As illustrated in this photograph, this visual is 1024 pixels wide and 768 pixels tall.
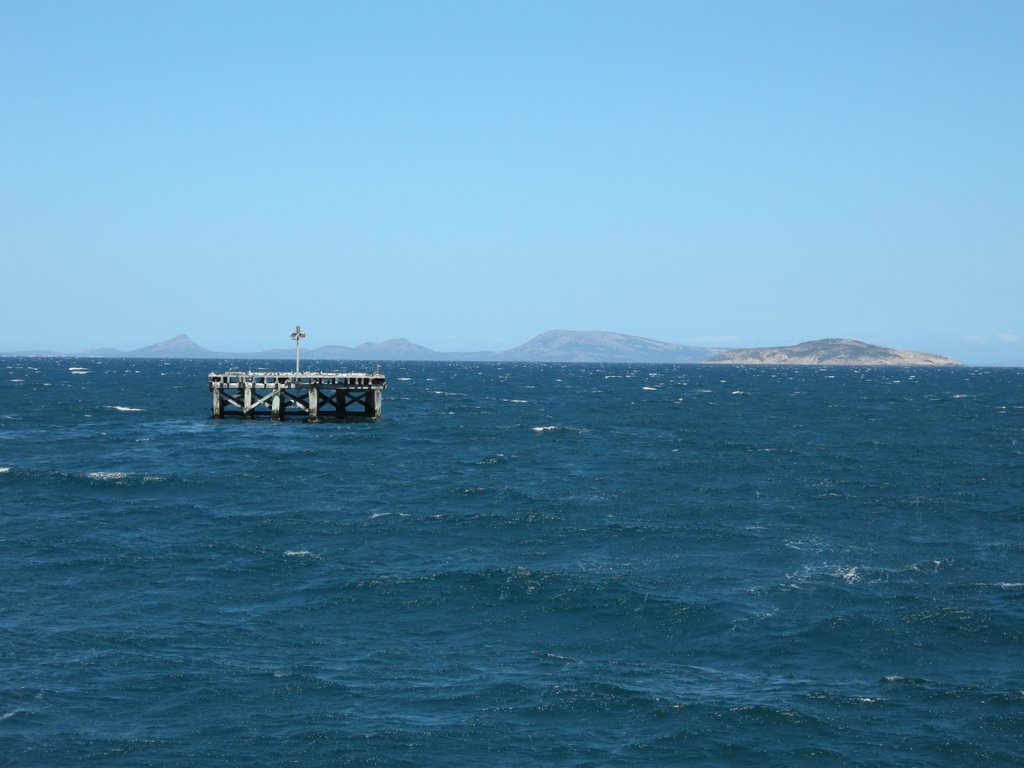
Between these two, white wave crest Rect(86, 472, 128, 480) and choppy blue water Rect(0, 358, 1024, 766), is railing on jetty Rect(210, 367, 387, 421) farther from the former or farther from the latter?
white wave crest Rect(86, 472, 128, 480)

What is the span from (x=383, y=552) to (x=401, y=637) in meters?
9.99

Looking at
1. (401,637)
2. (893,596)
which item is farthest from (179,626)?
(893,596)

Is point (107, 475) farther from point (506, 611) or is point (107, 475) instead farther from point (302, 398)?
point (302, 398)

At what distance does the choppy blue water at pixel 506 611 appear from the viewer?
22656mm

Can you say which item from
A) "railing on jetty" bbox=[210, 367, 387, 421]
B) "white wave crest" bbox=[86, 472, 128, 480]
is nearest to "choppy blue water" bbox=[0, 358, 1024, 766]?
"white wave crest" bbox=[86, 472, 128, 480]

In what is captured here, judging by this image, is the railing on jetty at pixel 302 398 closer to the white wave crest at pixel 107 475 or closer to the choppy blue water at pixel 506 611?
the choppy blue water at pixel 506 611

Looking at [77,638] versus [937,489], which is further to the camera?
[937,489]

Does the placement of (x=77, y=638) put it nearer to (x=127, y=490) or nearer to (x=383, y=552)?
(x=383, y=552)

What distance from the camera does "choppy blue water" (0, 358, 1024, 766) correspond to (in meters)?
22.7

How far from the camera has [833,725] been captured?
76.3 feet

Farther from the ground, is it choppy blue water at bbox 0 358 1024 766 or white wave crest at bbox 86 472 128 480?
white wave crest at bbox 86 472 128 480

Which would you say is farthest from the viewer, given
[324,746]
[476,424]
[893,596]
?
[476,424]

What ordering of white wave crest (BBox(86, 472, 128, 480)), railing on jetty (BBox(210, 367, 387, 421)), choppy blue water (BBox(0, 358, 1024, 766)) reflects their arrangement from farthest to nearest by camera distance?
railing on jetty (BBox(210, 367, 387, 421)) → white wave crest (BBox(86, 472, 128, 480)) → choppy blue water (BBox(0, 358, 1024, 766))

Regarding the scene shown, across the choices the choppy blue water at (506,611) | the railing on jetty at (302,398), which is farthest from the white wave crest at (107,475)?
the railing on jetty at (302,398)
